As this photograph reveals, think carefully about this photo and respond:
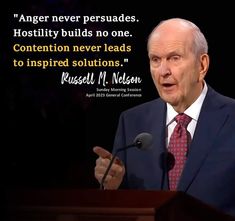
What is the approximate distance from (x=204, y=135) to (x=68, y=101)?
0.82 m

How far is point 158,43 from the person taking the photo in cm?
321

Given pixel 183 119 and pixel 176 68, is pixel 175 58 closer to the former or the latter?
pixel 176 68

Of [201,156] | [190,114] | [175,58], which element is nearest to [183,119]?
[190,114]

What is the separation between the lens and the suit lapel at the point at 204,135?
10.2 ft

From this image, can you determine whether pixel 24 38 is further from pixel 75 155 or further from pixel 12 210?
pixel 12 210

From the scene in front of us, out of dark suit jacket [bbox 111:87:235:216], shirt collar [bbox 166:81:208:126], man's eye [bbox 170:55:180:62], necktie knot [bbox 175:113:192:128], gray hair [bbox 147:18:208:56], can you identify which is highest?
gray hair [bbox 147:18:208:56]

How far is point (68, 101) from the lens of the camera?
11.4 feet

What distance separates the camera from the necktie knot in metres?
3.21

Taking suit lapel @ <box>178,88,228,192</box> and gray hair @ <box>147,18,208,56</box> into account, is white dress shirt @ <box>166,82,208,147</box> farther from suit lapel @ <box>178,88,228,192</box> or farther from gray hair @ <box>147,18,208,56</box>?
gray hair @ <box>147,18,208,56</box>

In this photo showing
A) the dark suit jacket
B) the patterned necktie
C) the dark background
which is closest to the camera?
the dark suit jacket

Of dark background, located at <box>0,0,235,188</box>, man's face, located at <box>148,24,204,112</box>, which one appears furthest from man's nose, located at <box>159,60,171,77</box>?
dark background, located at <box>0,0,235,188</box>

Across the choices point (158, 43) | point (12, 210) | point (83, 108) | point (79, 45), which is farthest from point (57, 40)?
point (12, 210)

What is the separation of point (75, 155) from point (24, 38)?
761 millimetres

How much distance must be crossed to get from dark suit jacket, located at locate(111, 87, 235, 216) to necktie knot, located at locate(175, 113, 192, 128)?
0.06m
